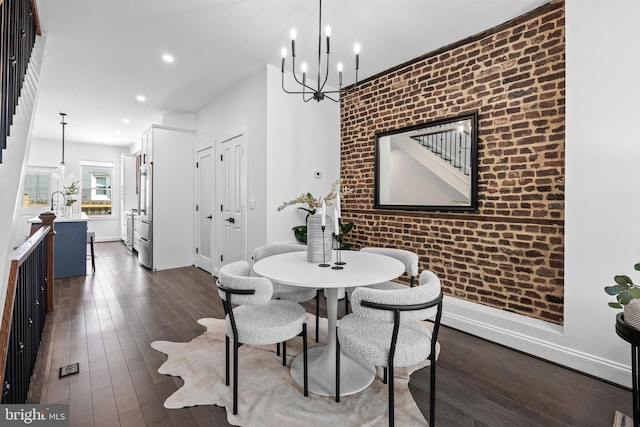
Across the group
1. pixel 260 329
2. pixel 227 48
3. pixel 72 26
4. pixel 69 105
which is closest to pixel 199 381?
pixel 260 329

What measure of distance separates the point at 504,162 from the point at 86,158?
994 cm

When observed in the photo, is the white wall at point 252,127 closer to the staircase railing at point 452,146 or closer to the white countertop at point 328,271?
the white countertop at point 328,271

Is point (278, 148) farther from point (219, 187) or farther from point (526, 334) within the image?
point (526, 334)

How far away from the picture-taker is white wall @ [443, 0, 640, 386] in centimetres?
200

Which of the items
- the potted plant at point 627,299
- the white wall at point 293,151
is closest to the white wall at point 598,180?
the potted plant at point 627,299

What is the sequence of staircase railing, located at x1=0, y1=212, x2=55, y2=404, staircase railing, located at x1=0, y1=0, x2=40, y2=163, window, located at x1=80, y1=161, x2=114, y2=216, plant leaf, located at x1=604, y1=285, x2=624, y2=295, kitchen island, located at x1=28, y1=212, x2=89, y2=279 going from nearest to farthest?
1. staircase railing, located at x1=0, y1=212, x2=55, y2=404
2. staircase railing, located at x1=0, y1=0, x2=40, y2=163
3. plant leaf, located at x1=604, y1=285, x2=624, y2=295
4. kitchen island, located at x1=28, y1=212, x2=89, y2=279
5. window, located at x1=80, y1=161, x2=114, y2=216

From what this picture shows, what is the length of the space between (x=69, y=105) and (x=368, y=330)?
633 centimetres

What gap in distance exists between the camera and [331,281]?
5.46ft

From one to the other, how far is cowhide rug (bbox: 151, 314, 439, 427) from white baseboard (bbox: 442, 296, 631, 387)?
852mm

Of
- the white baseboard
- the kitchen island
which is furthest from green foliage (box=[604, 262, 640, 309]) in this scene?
the kitchen island

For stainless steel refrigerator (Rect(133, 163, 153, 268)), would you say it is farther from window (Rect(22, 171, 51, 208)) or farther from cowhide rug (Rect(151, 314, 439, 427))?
window (Rect(22, 171, 51, 208))

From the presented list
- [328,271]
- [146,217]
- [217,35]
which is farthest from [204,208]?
[328,271]

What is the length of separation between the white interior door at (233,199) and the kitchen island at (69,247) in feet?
7.43

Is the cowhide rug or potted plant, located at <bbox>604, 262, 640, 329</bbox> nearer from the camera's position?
potted plant, located at <bbox>604, 262, 640, 329</bbox>
